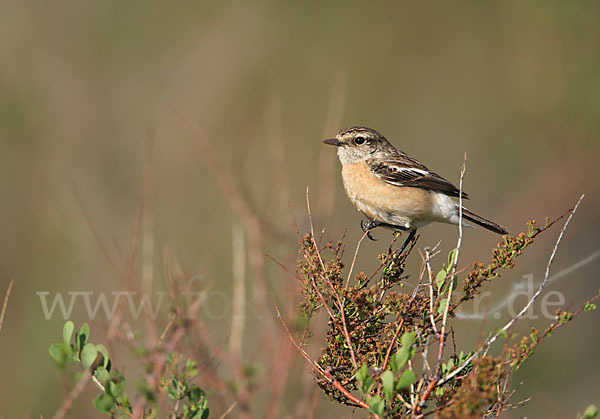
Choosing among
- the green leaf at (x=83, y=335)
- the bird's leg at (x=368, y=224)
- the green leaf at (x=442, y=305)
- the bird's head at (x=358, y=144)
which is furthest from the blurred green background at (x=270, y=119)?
the green leaf at (x=442, y=305)

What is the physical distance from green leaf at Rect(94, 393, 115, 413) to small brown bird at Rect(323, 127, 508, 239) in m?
2.42

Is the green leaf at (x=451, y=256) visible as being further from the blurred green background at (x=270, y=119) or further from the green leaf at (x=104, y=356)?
the blurred green background at (x=270, y=119)

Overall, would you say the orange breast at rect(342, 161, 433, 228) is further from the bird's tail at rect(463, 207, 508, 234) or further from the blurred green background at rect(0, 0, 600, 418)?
the blurred green background at rect(0, 0, 600, 418)

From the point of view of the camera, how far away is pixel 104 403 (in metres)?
2.95

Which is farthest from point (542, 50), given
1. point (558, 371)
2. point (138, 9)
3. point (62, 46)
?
point (62, 46)

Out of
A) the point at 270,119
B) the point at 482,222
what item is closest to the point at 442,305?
the point at 482,222

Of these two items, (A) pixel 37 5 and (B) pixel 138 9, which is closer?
(A) pixel 37 5

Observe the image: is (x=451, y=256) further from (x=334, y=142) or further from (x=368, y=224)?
(x=334, y=142)

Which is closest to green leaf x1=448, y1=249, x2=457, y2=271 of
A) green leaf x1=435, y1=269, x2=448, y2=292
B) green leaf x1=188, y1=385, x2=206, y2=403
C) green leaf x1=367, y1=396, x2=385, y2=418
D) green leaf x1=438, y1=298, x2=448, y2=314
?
green leaf x1=435, y1=269, x2=448, y2=292

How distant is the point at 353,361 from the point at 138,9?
35.6 feet

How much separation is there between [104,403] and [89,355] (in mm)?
221

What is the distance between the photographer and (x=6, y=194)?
9156 millimetres

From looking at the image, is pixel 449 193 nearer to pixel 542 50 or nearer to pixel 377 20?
pixel 542 50

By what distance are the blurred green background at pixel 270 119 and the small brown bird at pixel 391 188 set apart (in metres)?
1.95
